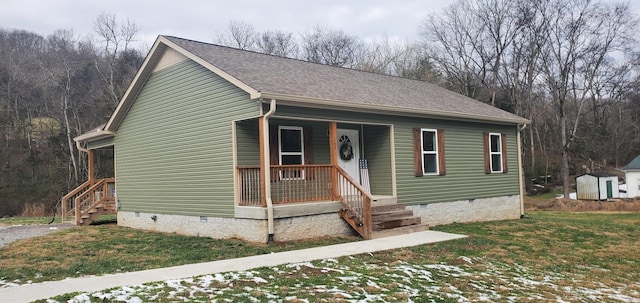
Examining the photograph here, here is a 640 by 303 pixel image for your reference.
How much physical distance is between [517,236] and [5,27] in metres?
44.1

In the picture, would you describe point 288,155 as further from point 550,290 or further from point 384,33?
point 384,33

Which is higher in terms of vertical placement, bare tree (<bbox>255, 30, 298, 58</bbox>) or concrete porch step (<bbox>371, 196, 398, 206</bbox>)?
bare tree (<bbox>255, 30, 298, 58</bbox>)

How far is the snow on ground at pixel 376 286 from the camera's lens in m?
6.06

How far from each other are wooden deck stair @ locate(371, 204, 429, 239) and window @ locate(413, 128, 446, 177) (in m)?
1.62

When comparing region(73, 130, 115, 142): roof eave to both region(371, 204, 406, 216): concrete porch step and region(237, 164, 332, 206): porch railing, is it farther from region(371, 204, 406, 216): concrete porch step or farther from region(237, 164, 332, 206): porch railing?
region(371, 204, 406, 216): concrete porch step

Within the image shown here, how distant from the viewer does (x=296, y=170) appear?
435 inches

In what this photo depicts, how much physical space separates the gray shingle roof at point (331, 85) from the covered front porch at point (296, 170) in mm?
820

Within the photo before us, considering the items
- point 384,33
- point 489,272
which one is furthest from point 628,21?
point 489,272

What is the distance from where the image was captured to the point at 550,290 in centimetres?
742

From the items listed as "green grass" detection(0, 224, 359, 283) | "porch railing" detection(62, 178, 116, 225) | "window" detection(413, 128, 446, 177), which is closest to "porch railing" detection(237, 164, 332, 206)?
"green grass" detection(0, 224, 359, 283)

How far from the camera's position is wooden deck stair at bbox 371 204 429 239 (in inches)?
Result: 450

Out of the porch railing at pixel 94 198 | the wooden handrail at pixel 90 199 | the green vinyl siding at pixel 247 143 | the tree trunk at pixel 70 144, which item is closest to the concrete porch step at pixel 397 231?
the green vinyl siding at pixel 247 143

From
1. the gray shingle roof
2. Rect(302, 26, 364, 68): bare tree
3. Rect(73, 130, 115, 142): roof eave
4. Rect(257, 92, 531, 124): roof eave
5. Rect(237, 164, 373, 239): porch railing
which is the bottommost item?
Rect(237, 164, 373, 239): porch railing

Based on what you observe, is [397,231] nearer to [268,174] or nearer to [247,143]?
[268,174]
